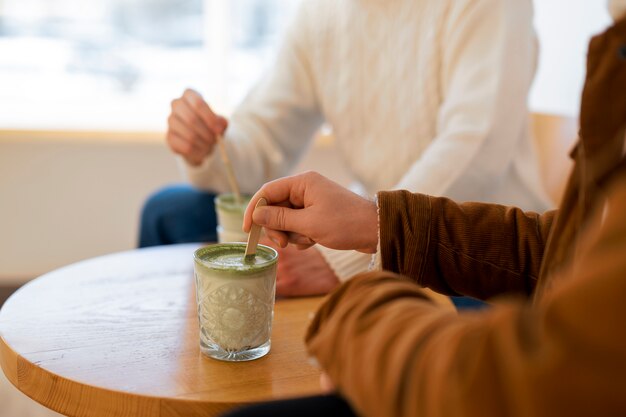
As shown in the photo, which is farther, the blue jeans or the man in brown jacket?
the blue jeans

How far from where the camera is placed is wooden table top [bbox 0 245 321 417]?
0.81 meters

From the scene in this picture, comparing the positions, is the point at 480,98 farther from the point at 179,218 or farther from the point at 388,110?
the point at 179,218

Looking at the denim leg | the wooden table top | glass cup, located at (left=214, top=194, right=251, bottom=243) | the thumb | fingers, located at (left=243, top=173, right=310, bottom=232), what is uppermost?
fingers, located at (left=243, top=173, right=310, bottom=232)

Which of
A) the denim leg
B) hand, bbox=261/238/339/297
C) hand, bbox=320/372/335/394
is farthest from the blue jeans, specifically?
hand, bbox=320/372/335/394

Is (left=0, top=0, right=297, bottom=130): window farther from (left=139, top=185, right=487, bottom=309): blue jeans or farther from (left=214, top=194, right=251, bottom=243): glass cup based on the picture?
(left=214, top=194, right=251, bottom=243): glass cup

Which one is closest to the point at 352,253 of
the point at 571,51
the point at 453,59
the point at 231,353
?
the point at 231,353

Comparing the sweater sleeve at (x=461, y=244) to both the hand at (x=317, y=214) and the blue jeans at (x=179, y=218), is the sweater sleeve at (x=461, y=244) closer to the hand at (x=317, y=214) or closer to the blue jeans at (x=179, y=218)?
the hand at (x=317, y=214)

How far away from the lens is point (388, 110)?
5.57 feet

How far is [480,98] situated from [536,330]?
1070 millimetres

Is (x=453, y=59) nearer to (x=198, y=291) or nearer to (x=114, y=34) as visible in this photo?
(x=198, y=291)

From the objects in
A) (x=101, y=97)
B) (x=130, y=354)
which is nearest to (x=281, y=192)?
(x=130, y=354)

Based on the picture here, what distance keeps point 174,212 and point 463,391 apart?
4.11 ft

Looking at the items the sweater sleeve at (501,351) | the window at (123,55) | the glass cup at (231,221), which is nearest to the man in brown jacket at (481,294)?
the sweater sleeve at (501,351)

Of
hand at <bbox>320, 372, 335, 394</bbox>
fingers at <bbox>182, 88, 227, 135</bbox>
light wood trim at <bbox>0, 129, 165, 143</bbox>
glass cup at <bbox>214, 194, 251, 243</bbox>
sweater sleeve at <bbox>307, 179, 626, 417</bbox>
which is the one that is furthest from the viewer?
light wood trim at <bbox>0, 129, 165, 143</bbox>
